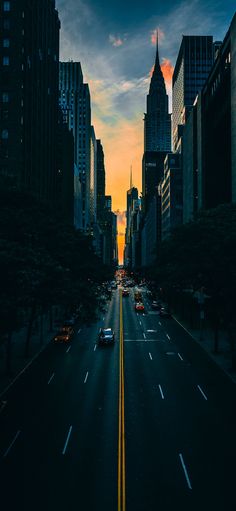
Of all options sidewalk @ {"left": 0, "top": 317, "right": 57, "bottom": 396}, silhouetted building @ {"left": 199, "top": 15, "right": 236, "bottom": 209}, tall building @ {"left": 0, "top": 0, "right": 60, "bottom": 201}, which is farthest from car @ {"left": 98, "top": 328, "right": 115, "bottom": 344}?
silhouetted building @ {"left": 199, "top": 15, "right": 236, "bottom": 209}

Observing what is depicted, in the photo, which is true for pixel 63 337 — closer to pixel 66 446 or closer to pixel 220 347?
pixel 220 347

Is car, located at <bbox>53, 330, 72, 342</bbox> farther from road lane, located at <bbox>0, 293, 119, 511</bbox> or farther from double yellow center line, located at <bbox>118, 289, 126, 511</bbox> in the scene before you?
double yellow center line, located at <bbox>118, 289, 126, 511</bbox>

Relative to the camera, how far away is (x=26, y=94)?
247ft

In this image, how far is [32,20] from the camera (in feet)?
268

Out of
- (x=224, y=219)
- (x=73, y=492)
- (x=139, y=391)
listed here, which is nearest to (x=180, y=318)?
(x=224, y=219)

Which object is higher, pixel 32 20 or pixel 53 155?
pixel 32 20

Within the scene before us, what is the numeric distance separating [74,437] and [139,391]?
745 centimetres

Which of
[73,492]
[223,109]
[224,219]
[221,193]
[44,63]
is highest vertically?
[44,63]

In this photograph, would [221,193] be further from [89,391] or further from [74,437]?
[74,437]

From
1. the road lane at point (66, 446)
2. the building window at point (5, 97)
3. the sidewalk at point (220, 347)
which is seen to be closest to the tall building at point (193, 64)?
the building window at point (5, 97)

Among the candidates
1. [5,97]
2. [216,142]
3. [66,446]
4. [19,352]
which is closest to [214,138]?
[216,142]

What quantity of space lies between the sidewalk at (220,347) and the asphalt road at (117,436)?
76 cm

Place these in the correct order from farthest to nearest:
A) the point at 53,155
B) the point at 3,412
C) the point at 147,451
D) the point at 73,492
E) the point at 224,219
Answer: the point at 53,155 → the point at 224,219 → the point at 3,412 → the point at 147,451 → the point at 73,492

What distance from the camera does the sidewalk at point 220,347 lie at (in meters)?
31.2
